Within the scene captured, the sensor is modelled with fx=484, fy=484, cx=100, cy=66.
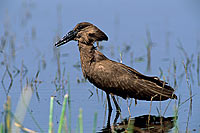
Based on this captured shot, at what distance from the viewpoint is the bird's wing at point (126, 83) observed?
7707 mm

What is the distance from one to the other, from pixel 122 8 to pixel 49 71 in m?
6.73

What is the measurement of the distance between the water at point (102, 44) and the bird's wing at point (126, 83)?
353 millimetres

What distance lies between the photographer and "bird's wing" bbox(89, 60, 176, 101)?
7707mm

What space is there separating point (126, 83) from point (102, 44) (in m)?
4.67

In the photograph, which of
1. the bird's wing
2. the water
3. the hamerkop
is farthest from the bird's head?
the water

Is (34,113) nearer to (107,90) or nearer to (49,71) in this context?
(107,90)

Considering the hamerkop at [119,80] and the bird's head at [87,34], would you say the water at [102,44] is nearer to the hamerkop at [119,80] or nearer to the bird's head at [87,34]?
the hamerkop at [119,80]

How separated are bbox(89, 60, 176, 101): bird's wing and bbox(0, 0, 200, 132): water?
0.35 meters

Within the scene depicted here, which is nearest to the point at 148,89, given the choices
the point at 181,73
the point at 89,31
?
the point at 89,31

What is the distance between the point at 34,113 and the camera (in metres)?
7.66

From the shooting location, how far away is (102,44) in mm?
12359

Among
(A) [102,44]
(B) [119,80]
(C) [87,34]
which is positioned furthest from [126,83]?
(A) [102,44]

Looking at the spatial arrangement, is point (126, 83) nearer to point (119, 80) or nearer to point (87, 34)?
point (119, 80)

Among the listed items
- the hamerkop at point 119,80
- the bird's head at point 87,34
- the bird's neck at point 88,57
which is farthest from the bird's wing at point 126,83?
the bird's head at point 87,34
